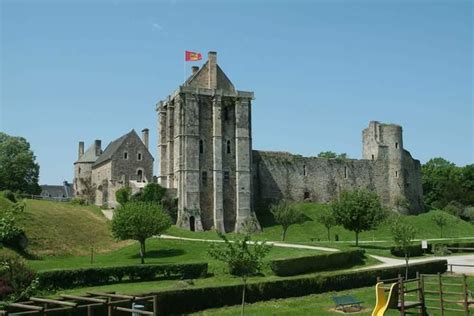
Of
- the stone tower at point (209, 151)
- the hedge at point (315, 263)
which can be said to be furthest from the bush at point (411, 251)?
the stone tower at point (209, 151)

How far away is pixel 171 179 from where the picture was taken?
179 ft

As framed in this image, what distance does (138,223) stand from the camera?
35.1 m

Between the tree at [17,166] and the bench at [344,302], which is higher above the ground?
the tree at [17,166]

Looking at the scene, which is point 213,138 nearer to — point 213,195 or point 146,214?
point 213,195

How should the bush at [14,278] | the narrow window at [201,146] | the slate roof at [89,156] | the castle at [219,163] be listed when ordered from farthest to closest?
the slate roof at [89,156] → the narrow window at [201,146] → the castle at [219,163] → the bush at [14,278]

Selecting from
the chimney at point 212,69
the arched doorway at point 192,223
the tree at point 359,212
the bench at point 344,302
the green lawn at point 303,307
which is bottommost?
the green lawn at point 303,307

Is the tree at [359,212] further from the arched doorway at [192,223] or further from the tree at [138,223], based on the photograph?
the arched doorway at [192,223]

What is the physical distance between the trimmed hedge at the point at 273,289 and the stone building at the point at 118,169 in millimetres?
34918

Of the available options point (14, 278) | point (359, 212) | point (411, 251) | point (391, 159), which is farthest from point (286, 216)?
point (14, 278)

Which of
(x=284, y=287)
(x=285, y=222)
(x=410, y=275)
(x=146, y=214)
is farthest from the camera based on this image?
(x=285, y=222)

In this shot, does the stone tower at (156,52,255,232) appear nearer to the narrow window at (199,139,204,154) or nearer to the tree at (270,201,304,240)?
the narrow window at (199,139,204,154)

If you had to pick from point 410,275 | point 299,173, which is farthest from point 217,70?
point 410,275

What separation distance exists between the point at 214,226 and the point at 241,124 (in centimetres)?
1033

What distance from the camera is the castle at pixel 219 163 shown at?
51.4 metres
